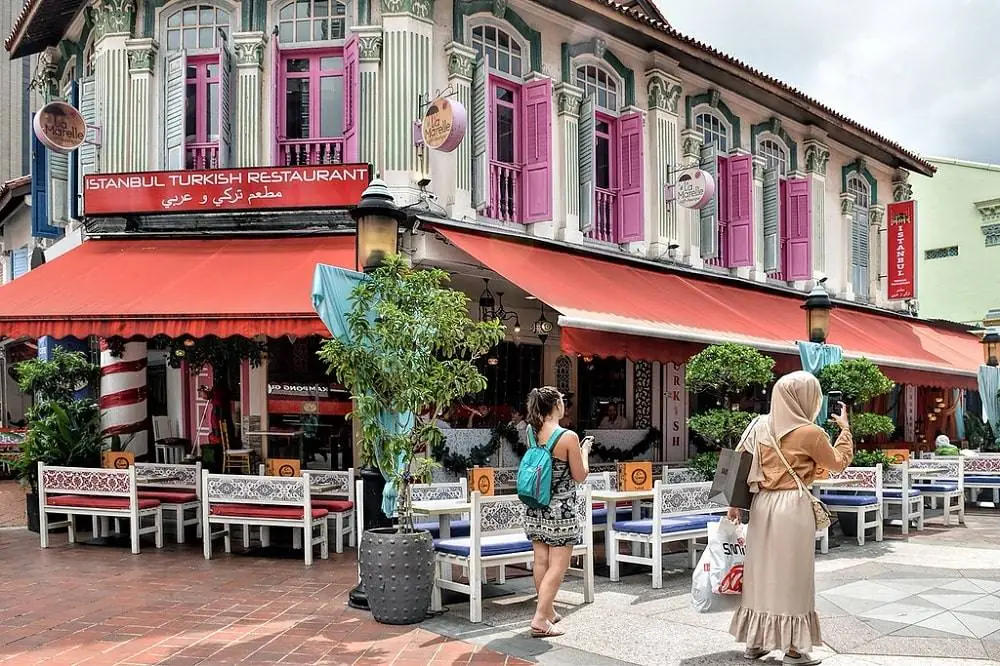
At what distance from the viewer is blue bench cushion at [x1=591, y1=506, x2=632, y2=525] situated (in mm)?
8352

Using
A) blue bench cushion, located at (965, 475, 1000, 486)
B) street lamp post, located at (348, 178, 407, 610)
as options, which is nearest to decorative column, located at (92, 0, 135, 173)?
street lamp post, located at (348, 178, 407, 610)

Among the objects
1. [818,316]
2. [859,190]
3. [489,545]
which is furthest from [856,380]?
[859,190]

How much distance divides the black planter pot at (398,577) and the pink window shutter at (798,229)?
456 inches

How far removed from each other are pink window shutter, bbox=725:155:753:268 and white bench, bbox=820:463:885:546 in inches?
198

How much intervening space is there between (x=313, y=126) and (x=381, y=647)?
22.9 ft

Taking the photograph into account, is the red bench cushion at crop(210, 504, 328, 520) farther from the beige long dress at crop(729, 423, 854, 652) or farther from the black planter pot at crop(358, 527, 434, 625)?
the beige long dress at crop(729, 423, 854, 652)

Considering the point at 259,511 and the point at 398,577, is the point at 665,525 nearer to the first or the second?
the point at 398,577

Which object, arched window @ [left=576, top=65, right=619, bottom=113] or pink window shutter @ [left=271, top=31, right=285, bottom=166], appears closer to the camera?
pink window shutter @ [left=271, top=31, right=285, bottom=166]

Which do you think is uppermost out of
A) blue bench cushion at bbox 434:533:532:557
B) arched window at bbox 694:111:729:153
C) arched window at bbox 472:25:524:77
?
arched window at bbox 472:25:524:77

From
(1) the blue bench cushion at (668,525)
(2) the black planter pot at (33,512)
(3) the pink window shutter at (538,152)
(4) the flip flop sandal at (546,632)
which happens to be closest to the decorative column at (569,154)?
(3) the pink window shutter at (538,152)

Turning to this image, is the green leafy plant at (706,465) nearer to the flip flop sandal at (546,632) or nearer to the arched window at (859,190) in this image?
the flip flop sandal at (546,632)

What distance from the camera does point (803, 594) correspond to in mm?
4934

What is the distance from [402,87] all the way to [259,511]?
16.3 ft

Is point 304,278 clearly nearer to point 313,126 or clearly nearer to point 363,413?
point 313,126
